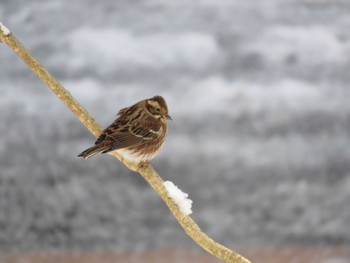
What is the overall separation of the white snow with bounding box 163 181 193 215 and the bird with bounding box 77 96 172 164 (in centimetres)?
41

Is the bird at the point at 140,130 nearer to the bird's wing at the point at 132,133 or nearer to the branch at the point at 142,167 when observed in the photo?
the bird's wing at the point at 132,133

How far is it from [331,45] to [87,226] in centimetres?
231

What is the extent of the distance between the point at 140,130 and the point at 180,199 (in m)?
0.74

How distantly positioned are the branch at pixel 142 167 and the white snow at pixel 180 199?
0.01m

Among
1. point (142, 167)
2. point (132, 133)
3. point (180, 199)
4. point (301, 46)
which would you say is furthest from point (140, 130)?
point (301, 46)

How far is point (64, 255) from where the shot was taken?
3.61 m

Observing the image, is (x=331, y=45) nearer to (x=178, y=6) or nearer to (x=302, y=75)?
(x=302, y=75)

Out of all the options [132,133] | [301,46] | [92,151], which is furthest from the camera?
[301,46]

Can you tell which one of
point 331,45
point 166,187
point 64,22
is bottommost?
point 166,187

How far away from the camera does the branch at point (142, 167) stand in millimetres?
1648

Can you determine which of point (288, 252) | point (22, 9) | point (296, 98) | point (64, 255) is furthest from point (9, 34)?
point (22, 9)

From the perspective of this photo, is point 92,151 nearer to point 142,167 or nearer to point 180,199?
point 142,167

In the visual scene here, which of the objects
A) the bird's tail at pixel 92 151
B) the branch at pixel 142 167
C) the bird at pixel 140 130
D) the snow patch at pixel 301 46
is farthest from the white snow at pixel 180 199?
the snow patch at pixel 301 46

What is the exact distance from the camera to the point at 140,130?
98.1 inches
